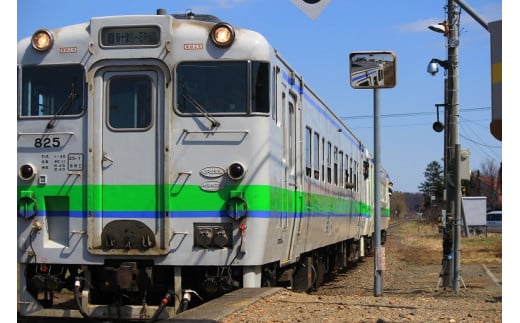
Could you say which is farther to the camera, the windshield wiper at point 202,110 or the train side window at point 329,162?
the train side window at point 329,162

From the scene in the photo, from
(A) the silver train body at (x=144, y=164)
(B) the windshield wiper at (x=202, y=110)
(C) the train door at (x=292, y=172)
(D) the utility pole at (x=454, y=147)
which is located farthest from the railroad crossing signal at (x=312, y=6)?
(D) the utility pole at (x=454, y=147)

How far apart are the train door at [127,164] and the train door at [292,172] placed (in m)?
1.87

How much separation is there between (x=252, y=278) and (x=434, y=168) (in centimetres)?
12101

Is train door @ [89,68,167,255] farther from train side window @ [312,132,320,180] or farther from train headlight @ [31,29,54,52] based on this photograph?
train side window @ [312,132,320,180]

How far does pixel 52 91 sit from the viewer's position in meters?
8.66

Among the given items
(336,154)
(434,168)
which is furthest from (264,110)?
(434,168)

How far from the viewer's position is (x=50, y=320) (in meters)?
9.60

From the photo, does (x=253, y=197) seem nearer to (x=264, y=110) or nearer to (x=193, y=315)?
(x=264, y=110)

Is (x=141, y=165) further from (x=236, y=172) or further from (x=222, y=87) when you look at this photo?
(x=222, y=87)

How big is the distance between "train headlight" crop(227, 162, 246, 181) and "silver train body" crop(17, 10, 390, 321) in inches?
0.5

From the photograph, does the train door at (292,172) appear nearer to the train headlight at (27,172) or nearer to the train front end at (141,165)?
the train front end at (141,165)

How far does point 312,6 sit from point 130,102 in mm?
2524

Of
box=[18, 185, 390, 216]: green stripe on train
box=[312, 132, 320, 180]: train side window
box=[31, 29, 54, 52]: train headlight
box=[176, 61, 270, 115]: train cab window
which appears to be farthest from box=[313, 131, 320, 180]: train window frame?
box=[31, 29, 54, 52]: train headlight

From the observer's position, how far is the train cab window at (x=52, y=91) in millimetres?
8562
